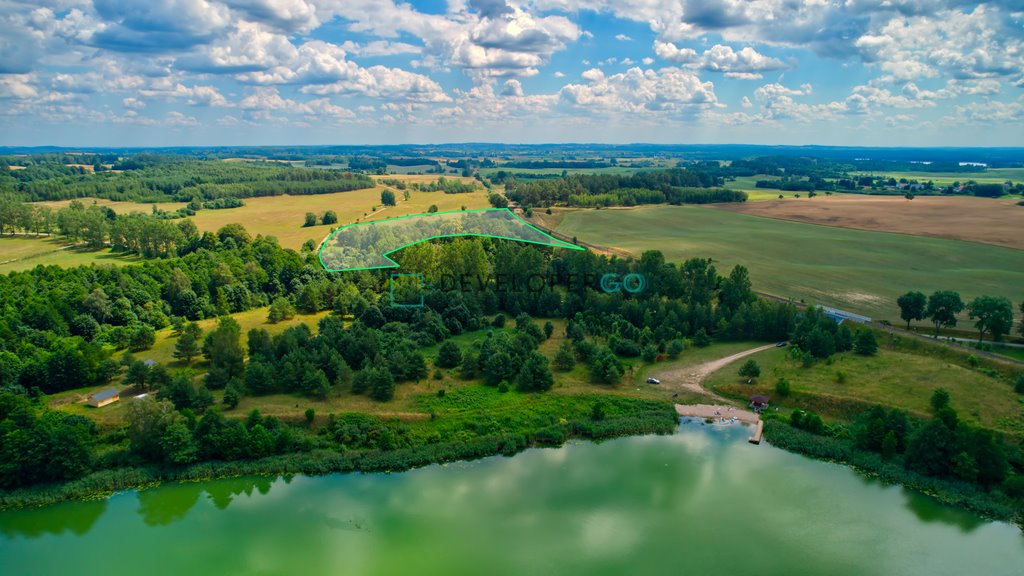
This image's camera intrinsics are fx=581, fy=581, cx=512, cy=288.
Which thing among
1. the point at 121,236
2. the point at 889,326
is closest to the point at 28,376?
the point at 121,236

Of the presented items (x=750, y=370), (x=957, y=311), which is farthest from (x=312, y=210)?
(x=957, y=311)

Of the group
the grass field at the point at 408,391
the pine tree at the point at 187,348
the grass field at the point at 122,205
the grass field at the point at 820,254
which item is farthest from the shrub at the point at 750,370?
the grass field at the point at 122,205

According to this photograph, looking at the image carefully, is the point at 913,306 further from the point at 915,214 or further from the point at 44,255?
the point at 44,255

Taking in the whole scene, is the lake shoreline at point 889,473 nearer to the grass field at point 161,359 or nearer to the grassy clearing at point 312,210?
the grass field at point 161,359

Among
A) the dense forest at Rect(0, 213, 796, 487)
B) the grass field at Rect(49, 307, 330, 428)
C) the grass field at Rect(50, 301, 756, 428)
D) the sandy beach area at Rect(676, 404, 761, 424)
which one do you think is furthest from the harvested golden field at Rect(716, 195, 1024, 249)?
the grass field at Rect(49, 307, 330, 428)

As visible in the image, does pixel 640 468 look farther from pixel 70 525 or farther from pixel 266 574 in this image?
pixel 70 525

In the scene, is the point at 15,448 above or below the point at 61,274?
below
